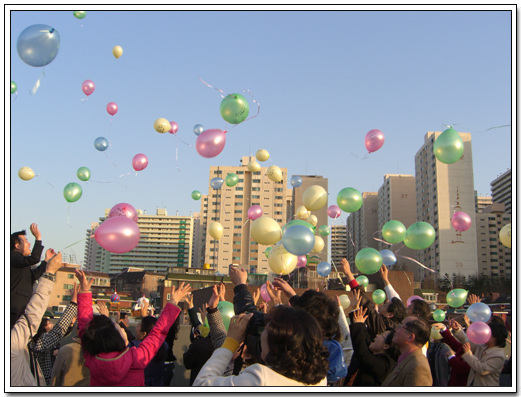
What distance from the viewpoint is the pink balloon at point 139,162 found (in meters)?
8.12

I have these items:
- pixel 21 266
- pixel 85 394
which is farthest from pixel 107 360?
pixel 21 266

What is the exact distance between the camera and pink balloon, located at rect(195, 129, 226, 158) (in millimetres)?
5418

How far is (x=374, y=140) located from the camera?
282 inches

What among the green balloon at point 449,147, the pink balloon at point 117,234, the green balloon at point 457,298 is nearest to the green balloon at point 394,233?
the green balloon at point 449,147

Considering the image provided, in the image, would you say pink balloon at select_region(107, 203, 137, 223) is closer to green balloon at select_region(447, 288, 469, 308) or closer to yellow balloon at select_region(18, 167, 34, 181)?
yellow balloon at select_region(18, 167, 34, 181)

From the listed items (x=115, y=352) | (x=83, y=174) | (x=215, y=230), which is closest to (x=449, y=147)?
(x=215, y=230)

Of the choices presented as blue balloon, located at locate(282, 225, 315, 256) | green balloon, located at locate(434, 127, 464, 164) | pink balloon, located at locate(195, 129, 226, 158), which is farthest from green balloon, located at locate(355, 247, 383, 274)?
pink balloon, located at locate(195, 129, 226, 158)

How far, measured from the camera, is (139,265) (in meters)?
128

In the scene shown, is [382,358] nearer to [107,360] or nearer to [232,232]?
[107,360]

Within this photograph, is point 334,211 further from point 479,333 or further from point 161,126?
point 479,333

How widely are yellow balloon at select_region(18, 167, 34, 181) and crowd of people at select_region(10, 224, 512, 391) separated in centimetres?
416

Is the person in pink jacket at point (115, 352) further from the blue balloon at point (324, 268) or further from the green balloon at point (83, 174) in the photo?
the green balloon at point (83, 174)

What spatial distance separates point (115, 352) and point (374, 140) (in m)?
5.52

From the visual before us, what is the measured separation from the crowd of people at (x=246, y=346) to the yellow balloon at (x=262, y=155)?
19.6 ft
